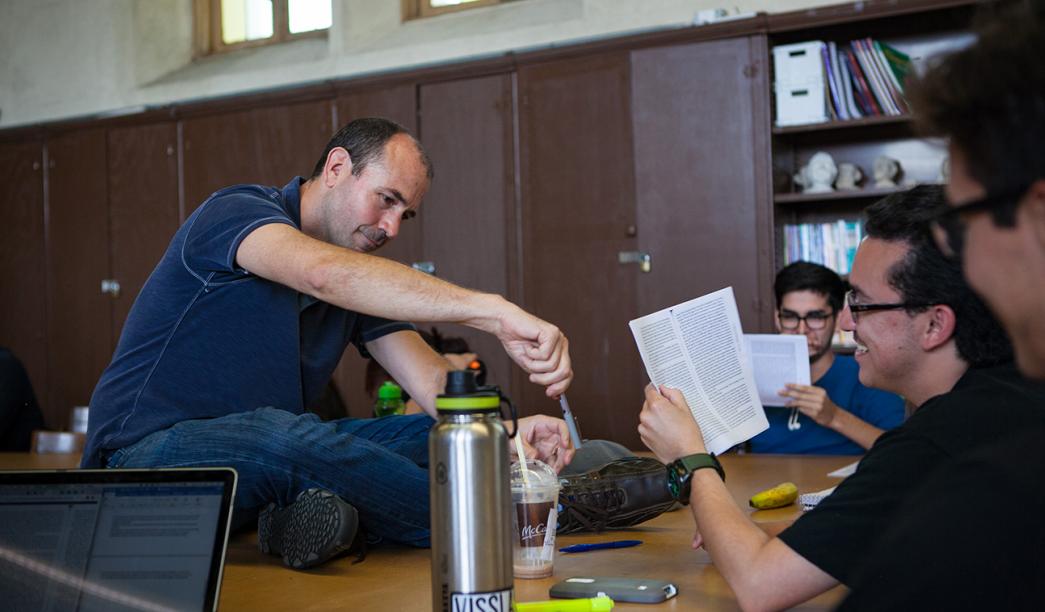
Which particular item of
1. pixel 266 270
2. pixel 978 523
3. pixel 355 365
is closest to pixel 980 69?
pixel 978 523

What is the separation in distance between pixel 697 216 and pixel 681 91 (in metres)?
0.58

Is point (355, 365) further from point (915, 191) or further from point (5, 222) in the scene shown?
point (915, 191)

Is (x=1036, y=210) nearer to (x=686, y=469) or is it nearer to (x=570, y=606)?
(x=570, y=606)

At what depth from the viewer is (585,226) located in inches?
193

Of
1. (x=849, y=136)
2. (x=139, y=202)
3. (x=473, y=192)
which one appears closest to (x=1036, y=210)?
(x=849, y=136)

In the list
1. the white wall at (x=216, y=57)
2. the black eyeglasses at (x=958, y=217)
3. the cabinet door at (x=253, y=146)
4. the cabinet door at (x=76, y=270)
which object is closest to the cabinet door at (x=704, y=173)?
the white wall at (x=216, y=57)

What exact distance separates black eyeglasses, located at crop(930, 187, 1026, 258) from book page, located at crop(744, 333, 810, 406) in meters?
2.18

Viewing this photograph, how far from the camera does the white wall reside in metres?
5.10

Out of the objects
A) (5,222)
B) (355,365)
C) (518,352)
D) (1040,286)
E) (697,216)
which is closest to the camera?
(1040,286)

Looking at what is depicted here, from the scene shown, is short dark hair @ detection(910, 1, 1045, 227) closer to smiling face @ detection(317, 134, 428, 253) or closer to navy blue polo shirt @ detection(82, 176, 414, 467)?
navy blue polo shirt @ detection(82, 176, 414, 467)

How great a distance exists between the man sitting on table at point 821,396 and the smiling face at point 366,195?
1.31 m

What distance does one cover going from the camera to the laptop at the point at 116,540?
1152 mm

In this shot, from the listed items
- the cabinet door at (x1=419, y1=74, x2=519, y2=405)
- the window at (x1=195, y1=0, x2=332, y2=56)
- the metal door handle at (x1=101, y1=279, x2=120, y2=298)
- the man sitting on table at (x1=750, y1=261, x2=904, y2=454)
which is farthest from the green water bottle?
the metal door handle at (x1=101, y1=279, x2=120, y2=298)

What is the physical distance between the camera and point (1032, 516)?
736mm
